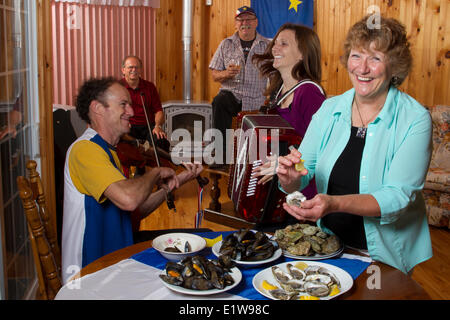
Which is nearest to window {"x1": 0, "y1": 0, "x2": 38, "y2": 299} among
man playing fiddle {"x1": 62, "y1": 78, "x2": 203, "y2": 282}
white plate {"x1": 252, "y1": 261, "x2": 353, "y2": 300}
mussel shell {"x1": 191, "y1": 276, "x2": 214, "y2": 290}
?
man playing fiddle {"x1": 62, "y1": 78, "x2": 203, "y2": 282}

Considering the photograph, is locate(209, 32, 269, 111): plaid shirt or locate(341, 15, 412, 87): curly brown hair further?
locate(209, 32, 269, 111): plaid shirt

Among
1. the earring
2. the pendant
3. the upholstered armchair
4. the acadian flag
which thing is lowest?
the upholstered armchair

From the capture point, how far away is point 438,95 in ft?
16.0

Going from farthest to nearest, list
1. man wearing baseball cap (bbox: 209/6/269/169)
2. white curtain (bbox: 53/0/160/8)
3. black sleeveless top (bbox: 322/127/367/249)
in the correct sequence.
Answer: white curtain (bbox: 53/0/160/8) → man wearing baseball cap (bbox: 209/6/269/169) → black sleeveless top (bbox: 322/127/367/249)

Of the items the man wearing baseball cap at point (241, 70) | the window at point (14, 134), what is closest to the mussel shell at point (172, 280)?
the window at point (14, 134)

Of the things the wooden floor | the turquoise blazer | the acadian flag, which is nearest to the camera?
the turquoise blazer

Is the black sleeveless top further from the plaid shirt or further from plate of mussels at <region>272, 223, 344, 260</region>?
the plaid shirt

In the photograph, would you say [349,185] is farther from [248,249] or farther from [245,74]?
[245,74]

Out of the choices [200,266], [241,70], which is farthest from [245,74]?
[200,266]

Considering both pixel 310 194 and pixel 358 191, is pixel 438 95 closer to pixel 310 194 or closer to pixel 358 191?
pixel 310 194

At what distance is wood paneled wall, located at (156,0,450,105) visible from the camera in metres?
4.84

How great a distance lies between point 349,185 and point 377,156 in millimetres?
145

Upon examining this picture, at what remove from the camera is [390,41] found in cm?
163

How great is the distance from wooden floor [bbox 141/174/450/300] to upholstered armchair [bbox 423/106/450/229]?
0.12m
